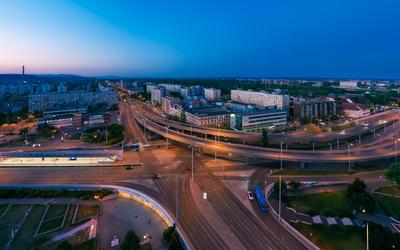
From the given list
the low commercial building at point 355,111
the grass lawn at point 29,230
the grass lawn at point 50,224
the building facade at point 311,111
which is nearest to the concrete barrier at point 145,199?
the grass lawn at point 29,230

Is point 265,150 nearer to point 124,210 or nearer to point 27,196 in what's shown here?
point 124,210

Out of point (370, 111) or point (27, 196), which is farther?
point (370, 111)

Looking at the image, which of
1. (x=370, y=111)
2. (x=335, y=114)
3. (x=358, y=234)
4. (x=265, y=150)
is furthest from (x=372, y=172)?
(x=370, y=111)

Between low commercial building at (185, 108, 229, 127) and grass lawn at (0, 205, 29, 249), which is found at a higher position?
low commercial building at (185, 108, 229, 127)

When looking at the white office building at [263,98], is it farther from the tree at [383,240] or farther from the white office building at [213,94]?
the tree at [383,240]

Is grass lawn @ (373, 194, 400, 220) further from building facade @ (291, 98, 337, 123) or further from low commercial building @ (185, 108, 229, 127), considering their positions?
building facade @ (291, 98, 337, 123)

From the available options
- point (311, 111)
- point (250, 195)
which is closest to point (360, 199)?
point (250, 195)

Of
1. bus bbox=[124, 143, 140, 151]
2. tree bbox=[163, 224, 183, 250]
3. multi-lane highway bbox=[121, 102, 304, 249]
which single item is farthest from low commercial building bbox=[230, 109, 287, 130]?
tree bbox=[163, 224, 183, 250]
